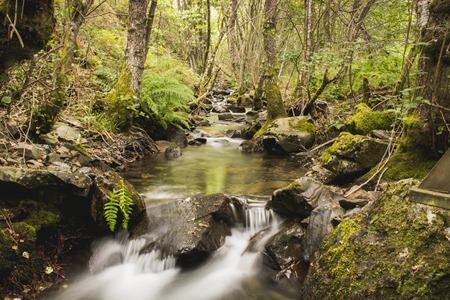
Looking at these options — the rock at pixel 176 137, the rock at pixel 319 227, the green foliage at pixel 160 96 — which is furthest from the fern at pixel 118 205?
the rock at pixel 176 137

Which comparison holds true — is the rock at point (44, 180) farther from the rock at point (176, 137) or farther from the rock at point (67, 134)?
the rock at point (176, 137)

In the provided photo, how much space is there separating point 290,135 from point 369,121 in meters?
2.54

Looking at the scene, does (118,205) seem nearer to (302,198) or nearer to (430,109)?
(302,198)

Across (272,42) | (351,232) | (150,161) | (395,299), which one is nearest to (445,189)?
(395,299)

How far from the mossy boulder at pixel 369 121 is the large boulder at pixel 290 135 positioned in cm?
172

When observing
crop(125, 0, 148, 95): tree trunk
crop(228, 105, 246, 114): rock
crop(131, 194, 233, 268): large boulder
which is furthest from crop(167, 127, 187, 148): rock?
crop(228, 105, 246, 114): rock

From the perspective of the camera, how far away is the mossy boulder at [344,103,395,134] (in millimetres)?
6583

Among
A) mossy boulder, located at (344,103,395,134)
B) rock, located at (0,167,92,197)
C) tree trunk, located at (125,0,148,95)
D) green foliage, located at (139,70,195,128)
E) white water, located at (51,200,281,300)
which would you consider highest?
tree trunk, located at (125,0,148,95)

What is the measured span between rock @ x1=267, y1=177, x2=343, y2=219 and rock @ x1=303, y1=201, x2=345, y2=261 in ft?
1.86

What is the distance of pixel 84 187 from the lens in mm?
4148

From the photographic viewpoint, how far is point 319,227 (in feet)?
12.4

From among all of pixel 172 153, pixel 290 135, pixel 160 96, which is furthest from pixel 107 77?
pixel 290 135

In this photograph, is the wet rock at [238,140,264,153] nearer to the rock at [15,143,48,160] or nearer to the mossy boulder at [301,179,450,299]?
the rock at [15,143,48,160]

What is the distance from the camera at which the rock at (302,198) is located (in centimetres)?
452
